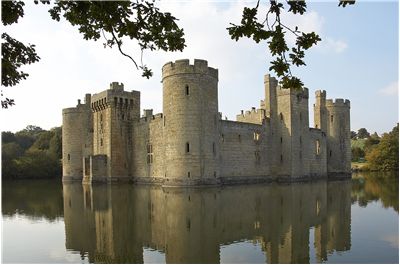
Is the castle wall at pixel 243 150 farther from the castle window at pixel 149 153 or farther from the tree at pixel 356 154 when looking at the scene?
the tree at pixel 356 154

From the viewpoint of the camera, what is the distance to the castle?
1047 inches

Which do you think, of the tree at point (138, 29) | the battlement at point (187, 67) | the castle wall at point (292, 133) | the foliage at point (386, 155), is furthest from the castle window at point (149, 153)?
the foliage at point (386, 155)

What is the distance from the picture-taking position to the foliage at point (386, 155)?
55.4 metres

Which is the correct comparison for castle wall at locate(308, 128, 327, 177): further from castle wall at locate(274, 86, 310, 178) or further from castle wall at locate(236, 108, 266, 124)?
castle wall at locate(236, 108, 266, 124)

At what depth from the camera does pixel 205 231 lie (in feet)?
39.6

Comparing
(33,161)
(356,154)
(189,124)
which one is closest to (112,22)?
(189,124)

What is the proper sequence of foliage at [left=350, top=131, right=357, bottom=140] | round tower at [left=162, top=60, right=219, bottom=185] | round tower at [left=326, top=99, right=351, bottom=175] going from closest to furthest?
1. round tower at [left=162, top=60, right=219, bottom=185]
2. round tower at [left=326, top=99, right=351, bottom=175]
3. foliage at [left=350, top=131, right=357, bottom=140]

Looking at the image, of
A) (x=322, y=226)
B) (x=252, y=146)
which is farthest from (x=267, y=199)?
(x=252, y=146)

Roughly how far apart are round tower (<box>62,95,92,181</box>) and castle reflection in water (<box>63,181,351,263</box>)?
70.7ft

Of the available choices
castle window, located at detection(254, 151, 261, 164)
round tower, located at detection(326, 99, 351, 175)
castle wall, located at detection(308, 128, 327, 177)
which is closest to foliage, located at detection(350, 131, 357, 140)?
round tower, located at detection(326, 99, 351, 175)

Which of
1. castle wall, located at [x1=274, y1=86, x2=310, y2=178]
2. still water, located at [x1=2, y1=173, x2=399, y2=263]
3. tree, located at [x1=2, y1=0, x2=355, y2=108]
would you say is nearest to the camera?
tree, located at [x1=2, y1=0, x2=355, y2=108]

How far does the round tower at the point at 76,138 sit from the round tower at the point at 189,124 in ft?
51.9

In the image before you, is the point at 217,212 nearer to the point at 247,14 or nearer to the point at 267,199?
the point at 267,199

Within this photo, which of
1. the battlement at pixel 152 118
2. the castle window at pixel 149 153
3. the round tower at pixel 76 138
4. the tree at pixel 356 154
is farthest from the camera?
the tree at pixel 356 154
